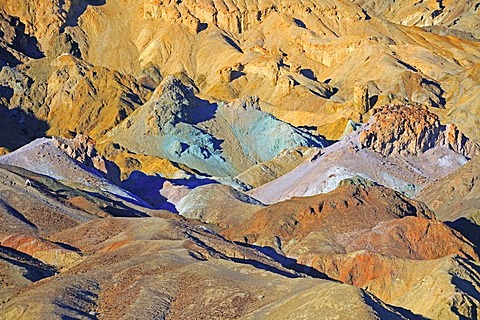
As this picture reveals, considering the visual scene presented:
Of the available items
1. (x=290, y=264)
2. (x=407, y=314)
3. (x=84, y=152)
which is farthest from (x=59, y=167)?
(x=407, y=314)

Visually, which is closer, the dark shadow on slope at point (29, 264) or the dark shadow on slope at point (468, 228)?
the dark shadow on slope at point (29, 264)

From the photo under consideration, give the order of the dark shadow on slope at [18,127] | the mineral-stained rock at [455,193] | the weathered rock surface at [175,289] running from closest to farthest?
the weathered rock surface at [175,289]
the mineral-stained rock at [455,193]
the dark shadow on slope at [18,127]

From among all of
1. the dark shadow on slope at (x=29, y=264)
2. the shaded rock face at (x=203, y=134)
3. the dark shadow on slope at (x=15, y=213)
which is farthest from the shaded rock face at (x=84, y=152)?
the dark shadow on slope at (x=29, y=264)

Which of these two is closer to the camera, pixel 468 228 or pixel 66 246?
pixel 66 246

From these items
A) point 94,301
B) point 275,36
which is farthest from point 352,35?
point 94,301

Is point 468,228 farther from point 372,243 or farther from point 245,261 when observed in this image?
point 245,261

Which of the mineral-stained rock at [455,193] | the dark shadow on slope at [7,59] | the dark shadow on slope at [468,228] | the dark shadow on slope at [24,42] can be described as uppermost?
the dark shadow on slope at [24,42]

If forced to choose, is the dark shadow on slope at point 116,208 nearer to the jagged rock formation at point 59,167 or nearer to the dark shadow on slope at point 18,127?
the jagged rock formation at point 59,167

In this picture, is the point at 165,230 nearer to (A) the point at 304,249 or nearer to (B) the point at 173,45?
(A) the point at 304,249
